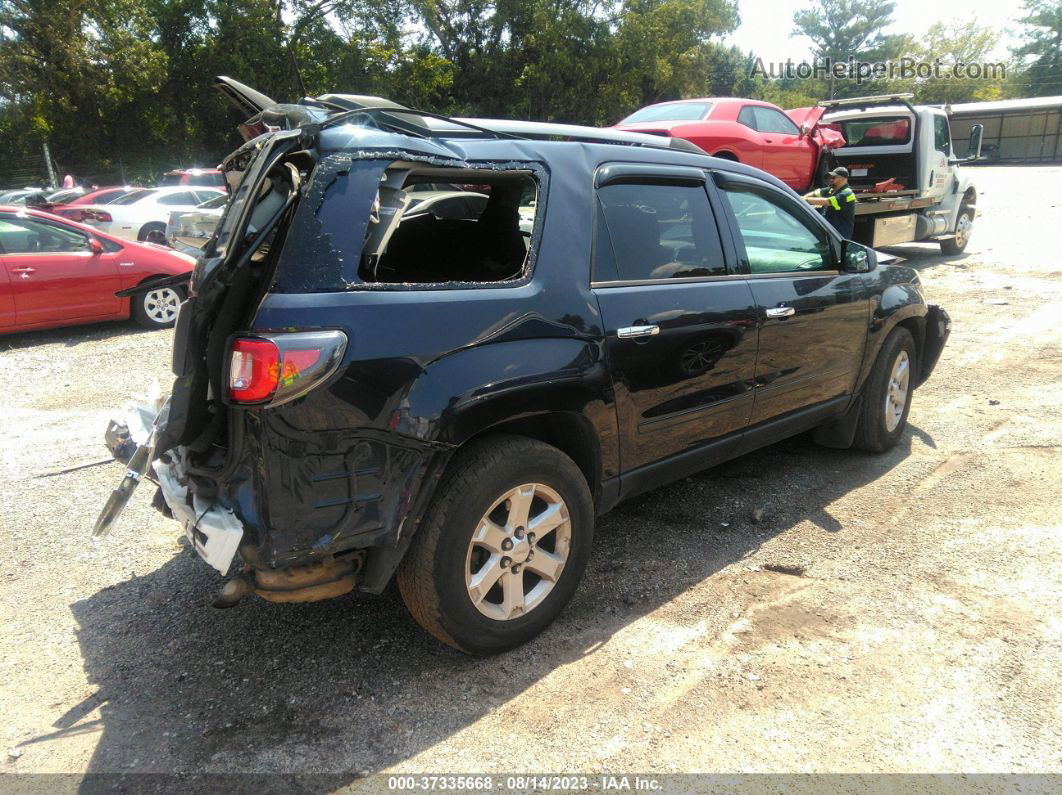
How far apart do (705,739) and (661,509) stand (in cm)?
185

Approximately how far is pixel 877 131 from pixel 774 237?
9.63 meters

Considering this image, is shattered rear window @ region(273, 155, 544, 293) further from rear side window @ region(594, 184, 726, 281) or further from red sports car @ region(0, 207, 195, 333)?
red sports car @ region(0, 207, 195, 333)

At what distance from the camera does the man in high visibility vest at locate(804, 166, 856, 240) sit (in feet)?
32.5

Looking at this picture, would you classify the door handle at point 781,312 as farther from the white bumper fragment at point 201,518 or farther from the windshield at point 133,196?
the windshield at point 133,196

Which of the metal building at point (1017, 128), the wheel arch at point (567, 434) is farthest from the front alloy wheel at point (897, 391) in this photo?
the metal building at point (1017, 128)

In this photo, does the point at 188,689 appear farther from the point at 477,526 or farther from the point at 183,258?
the point at 183,258

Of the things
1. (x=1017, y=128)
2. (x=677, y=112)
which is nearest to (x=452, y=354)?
(x=677, y=112)

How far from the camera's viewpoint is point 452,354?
2.68 meters

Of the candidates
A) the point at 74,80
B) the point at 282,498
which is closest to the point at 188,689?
the point at 282,498

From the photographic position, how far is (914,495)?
455cm

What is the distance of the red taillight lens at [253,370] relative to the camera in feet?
7.87

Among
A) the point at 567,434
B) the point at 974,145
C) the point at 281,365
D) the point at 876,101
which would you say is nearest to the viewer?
the point at 281,365

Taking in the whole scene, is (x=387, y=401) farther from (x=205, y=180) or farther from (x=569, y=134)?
(x=205, y=180)

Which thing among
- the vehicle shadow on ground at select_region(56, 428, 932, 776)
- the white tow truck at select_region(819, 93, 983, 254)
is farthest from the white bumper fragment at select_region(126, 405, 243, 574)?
the white tow truck at select_region(819, 93, 983, 254)
